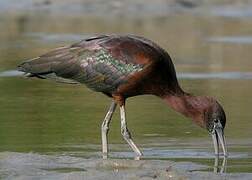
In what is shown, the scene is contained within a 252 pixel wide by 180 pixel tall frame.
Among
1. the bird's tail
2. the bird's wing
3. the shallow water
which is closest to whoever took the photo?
the shallow water

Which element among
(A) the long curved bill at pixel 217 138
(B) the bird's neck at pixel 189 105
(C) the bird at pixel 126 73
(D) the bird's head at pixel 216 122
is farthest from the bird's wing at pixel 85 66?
(A) the long curved bill at pixel 217 138

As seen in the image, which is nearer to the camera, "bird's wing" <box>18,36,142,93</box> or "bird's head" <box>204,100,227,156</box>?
"bird's head" <box>204,100,227,156</box>

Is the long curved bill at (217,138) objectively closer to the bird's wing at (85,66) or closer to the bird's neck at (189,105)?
the bird's neck at (189,105)

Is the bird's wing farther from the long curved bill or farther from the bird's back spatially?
the long curved bill

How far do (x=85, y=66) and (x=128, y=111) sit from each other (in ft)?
8.55

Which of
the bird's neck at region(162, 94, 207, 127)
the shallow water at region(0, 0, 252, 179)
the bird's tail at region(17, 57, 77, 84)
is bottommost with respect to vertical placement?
the shallow water at region(0, 0, 252, 179)

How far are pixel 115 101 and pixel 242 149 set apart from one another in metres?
1.33

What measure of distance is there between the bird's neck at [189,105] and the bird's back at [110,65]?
143 millimetres

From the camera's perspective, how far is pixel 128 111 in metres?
13.6

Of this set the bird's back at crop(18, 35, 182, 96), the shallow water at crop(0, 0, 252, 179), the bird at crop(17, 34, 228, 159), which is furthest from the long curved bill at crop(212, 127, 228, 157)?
the bird's back at crop(18, 35, 182, 96)

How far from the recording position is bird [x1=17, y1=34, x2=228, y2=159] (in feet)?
35.0

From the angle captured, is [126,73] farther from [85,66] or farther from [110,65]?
[85,66]

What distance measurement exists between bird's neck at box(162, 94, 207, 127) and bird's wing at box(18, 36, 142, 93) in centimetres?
55

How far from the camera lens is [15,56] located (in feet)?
66.9
